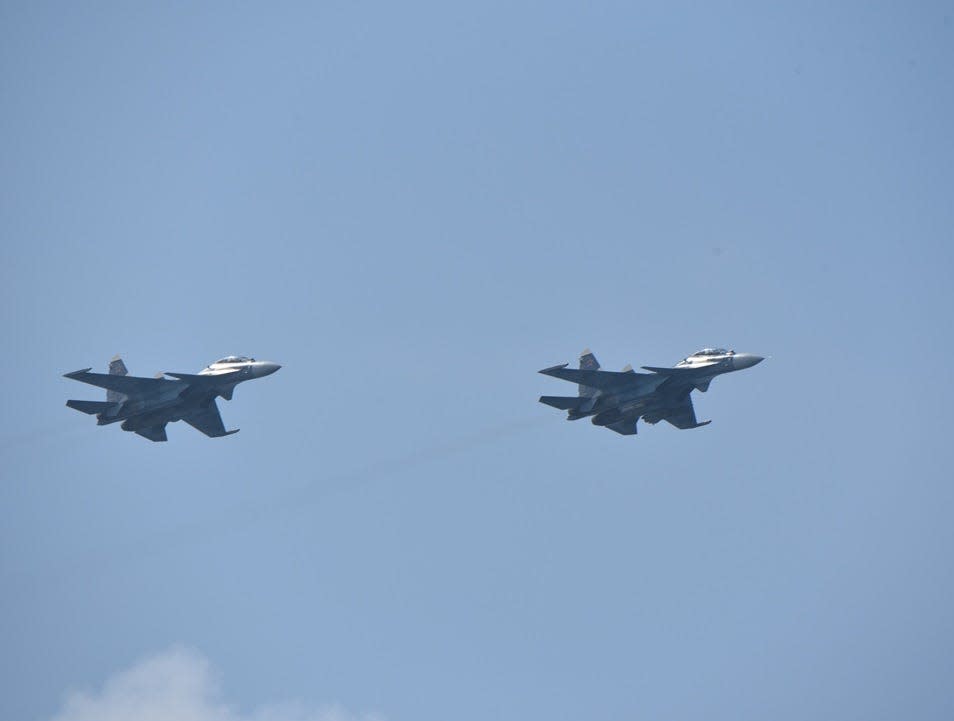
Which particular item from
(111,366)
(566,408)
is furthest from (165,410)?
(566,408)

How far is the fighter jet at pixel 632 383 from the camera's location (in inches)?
4466

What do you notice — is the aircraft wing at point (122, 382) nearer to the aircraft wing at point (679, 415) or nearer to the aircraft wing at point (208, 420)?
the aircraft wing at point (208, 420)

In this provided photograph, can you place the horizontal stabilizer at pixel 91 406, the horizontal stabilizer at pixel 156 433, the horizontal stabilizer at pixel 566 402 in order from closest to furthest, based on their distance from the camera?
the horizontal stabilizer at pixel 91 406 → the horizontal stabilizer at pixel 566 402 → the horizontal stabilizer at pixel 156 433

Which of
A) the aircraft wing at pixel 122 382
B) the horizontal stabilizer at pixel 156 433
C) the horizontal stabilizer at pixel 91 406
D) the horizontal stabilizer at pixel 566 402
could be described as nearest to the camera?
the aircraft wing at pixel 122 382

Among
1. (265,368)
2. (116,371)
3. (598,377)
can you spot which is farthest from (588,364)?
(116,371)

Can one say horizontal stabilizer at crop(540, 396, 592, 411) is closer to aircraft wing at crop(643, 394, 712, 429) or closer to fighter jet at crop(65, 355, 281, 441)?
aircraft wing at crop(643, 394, 712, 429)

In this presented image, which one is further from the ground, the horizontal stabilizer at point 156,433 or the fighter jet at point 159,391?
the fighter jet at point 159,391

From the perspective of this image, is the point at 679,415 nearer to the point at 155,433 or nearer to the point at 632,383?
the point at 632,383

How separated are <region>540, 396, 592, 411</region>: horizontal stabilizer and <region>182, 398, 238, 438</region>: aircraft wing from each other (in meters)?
19.7

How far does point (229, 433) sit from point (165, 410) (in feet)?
15.1

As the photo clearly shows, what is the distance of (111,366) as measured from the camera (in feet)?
372

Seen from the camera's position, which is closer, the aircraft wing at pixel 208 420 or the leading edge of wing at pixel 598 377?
the leading edge of wing at pixel 598 377

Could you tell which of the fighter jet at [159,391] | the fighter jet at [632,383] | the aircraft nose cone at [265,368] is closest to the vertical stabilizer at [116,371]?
the fighter jet at [159,391]

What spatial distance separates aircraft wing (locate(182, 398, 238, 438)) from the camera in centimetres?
11688
